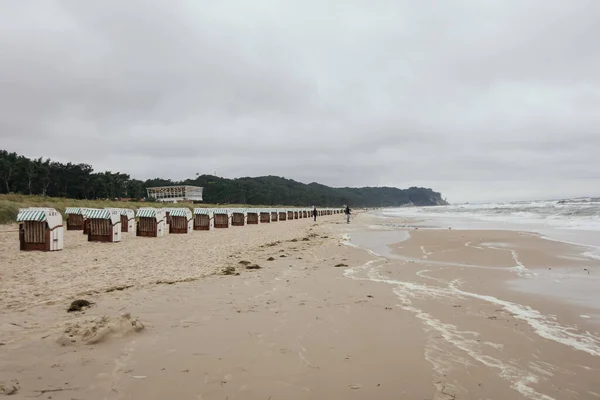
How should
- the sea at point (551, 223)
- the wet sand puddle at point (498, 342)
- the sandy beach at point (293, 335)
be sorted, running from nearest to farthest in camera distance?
1. the sandy beach at point (293, 335)
2. the wet sand puddle at point (498, 342)
3. the sea at point (551, 223)

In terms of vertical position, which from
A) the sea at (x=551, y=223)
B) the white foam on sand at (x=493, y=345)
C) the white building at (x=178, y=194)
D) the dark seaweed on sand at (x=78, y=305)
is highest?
the white building at (x=178, y=194)

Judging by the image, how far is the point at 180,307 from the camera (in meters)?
5.55

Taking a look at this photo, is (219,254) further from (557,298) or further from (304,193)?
(304,193)

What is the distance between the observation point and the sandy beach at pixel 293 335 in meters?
3.18

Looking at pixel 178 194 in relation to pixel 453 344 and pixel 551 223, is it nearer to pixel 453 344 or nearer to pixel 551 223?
pixel 551 223

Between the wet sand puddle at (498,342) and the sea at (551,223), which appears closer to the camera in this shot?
the wet sand puddle at (498,342)

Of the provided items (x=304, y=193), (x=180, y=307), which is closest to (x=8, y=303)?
(x=180, y=307)

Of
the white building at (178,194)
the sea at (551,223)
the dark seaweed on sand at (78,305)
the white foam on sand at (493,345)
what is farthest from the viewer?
the white building at (178,194)

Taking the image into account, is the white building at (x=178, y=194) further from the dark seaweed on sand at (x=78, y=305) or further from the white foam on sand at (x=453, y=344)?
the white foam on sand at (x=453, y=344)

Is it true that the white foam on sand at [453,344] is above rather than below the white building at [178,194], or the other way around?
below

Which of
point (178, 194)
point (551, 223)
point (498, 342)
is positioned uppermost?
point (178, 194)

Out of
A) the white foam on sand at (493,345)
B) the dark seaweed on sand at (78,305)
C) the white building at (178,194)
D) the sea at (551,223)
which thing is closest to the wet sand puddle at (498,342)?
the white foam on sand at (493,345)

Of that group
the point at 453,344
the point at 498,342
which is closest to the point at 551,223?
the point at 498,342

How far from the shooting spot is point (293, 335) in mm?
4441
